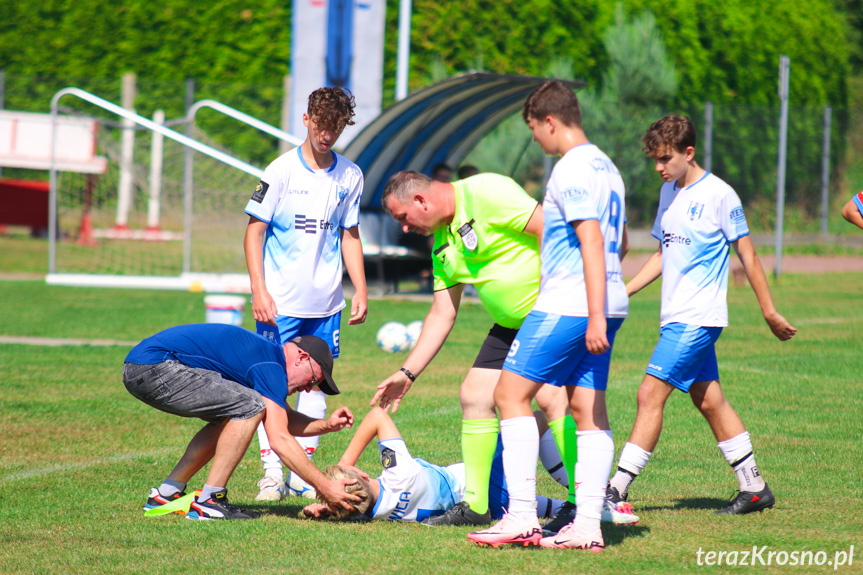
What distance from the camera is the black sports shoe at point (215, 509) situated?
454 cm

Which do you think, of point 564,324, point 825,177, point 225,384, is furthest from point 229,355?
point 825,177

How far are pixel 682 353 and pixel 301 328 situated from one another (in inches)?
82.4

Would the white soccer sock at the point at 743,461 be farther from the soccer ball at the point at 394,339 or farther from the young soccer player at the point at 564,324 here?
the soccer ball at the point at 394,339

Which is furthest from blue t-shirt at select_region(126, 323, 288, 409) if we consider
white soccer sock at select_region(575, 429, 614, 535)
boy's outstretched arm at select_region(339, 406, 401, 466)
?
white soccer sock at select_region(575, 429, 614, 535)

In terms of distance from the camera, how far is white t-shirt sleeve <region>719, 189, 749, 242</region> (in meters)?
4.74

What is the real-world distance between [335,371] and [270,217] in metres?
3.36

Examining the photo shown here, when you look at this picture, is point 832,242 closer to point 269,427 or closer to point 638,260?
point 638,260

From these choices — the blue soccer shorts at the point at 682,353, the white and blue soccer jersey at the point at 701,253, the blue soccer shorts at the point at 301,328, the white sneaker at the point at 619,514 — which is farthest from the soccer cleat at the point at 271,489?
the white and blue soccer jersey at the point at 701,253

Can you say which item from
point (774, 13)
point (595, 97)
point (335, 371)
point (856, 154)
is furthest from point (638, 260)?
point (335, 371)

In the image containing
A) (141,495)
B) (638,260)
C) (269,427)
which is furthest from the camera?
(638,260)

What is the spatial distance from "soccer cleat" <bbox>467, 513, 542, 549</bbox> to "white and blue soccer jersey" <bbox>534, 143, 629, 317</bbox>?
3.05 feet

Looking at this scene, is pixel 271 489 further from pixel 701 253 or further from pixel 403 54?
pixel 403 54

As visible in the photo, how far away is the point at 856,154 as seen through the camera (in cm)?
2500

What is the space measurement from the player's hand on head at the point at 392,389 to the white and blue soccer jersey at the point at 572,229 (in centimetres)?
84
